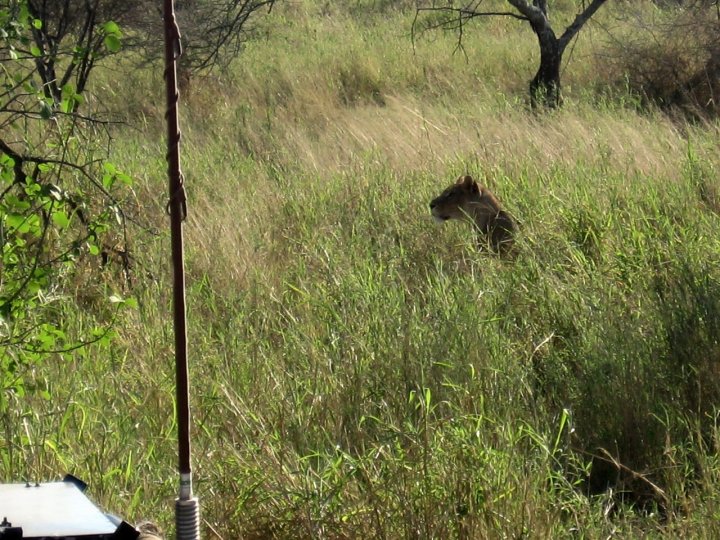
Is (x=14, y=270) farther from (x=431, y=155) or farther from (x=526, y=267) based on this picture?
(x=431, y=155)

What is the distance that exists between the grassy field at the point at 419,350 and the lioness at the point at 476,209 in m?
0.12

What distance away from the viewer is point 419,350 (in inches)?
165

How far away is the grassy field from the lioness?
4.9 inches

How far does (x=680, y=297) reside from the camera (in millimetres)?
4605

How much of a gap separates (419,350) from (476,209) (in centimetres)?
233

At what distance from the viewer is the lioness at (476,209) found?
20.7 ft

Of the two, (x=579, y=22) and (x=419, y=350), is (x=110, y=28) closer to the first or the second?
(x=419, y=350)

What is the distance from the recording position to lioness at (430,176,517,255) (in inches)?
248

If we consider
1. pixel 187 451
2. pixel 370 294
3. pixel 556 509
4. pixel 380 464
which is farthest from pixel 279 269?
pixel 187 451

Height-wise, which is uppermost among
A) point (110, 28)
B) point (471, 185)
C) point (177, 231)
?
point (110, 28)

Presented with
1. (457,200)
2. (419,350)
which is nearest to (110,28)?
(419,350)

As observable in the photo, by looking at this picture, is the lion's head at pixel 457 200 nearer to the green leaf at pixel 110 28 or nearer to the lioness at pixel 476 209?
the lioness at pixel 476 209

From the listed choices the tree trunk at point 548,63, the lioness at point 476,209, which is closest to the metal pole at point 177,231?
the lioness at point 476,209

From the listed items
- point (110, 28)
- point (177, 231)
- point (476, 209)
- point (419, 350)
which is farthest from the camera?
point (476, 209)
